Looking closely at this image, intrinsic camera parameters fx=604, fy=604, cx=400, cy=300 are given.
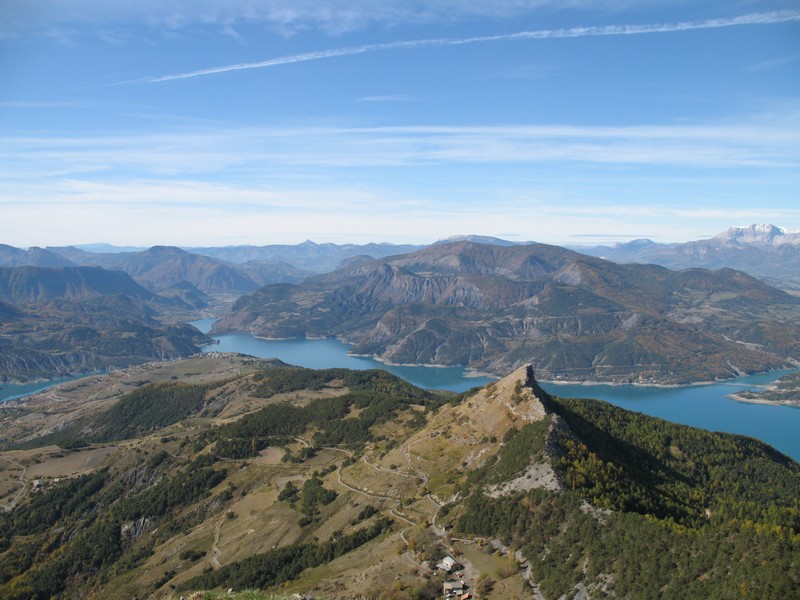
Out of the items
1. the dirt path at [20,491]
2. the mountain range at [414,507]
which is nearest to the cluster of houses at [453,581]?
the mountain range at [414,507]

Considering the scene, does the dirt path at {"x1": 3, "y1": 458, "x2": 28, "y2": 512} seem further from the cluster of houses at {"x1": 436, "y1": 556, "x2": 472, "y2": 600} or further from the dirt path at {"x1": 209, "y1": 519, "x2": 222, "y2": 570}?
the cluster of houses at {"x1": 436, "y1": 556, "x2": 472, "y2": 600}

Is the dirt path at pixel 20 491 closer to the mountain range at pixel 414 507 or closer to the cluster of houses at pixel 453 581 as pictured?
the mountain range at pixel 414 507

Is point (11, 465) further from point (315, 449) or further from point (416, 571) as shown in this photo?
point (416, 571)

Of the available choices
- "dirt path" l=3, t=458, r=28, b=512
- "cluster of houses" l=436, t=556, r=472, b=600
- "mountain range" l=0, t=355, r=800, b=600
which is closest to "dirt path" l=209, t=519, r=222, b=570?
"mountain range" l=0, t=355, r=800, b=600

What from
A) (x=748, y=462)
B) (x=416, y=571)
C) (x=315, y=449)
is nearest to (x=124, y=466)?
(x=315, y=449)

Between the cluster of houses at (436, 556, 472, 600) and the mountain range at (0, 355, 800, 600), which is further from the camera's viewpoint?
the cluster of houses at (436, 556, 472, 600)

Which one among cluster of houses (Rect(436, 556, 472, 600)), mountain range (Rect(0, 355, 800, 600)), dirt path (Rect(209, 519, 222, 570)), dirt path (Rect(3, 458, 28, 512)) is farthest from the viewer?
dirt path (Rect(3, 458, 28, 512))

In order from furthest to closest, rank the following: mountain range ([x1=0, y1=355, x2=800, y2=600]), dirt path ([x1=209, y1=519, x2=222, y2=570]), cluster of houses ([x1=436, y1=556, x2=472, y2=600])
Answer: dirt path ([x1=209, y1=519, x2=222, y2=570])
cluster of houses ([x1=436, y1=556, x2=472, y2=600])
mountain range ([x1=0, y1=355, x2=800, y2=600])
